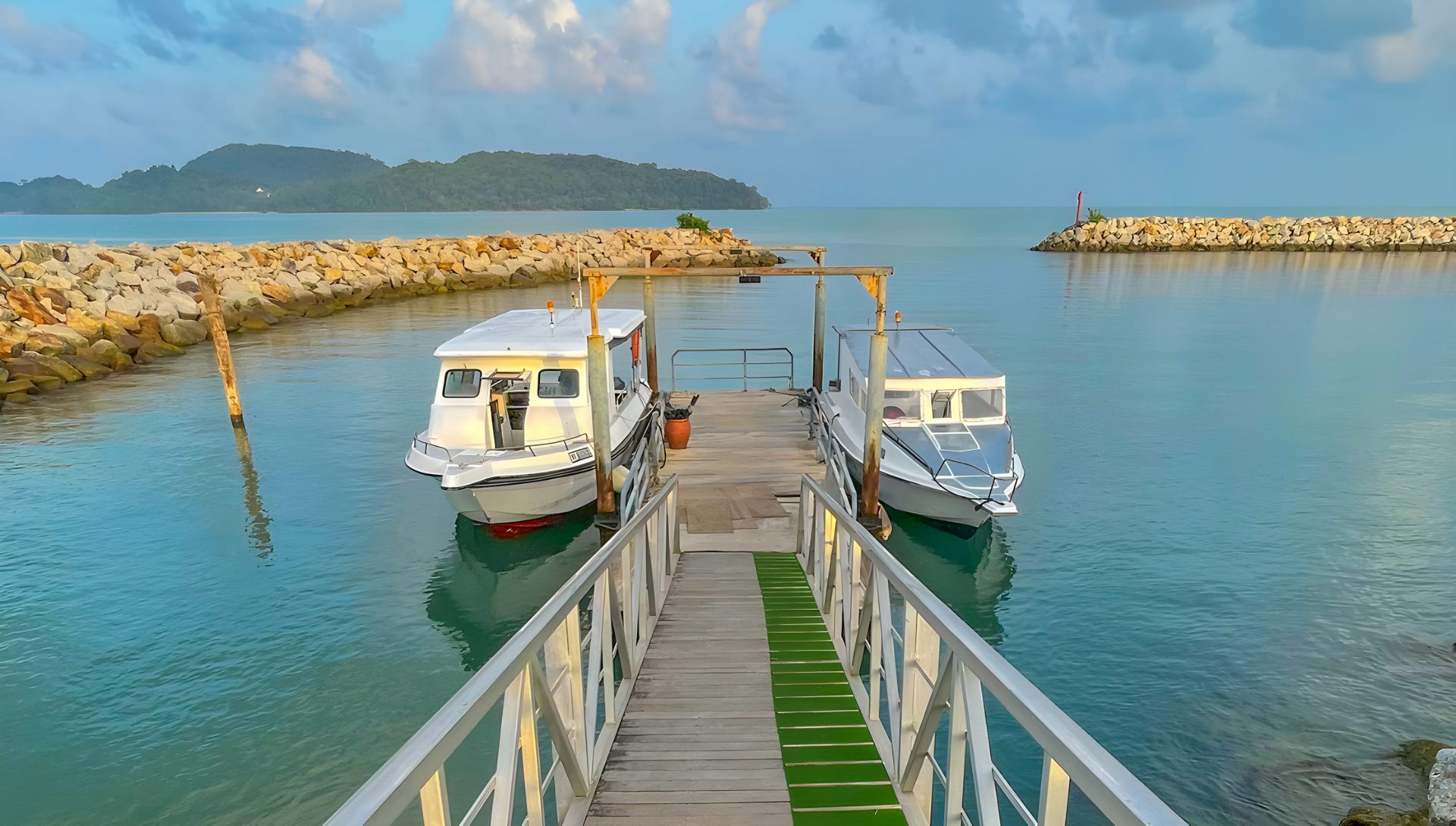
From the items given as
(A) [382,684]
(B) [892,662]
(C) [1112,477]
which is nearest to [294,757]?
(A) [382,684]

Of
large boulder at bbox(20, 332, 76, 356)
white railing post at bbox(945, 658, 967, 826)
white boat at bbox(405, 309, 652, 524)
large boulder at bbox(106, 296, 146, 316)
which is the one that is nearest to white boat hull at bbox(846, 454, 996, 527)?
white boat at bbox(405, 309, 652, 524)

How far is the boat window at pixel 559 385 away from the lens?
44.4 feet

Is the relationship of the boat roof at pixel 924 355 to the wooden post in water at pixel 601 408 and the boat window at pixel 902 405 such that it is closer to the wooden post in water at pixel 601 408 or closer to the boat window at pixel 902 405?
the boat window at pixel 902 405

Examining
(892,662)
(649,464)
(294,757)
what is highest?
(892,662)

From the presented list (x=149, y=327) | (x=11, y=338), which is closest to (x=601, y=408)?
(x=11, y=338)

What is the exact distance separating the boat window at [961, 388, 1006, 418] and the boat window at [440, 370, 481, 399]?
8762 millimetres

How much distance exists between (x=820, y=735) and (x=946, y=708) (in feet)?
2.89

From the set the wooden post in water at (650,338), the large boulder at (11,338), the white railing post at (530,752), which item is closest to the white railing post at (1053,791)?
the white railing post at (530,752)

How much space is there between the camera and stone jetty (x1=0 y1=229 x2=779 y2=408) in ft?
85.4

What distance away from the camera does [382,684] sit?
9.70m

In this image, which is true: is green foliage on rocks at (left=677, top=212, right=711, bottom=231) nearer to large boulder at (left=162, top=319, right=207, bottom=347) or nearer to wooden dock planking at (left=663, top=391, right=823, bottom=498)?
large boulder at (left=162, top=319, right=207, bottom=347)

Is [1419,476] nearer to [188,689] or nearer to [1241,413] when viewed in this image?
[1241,413]

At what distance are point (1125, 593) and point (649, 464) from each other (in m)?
7.83

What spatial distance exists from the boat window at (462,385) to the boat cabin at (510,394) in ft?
0.04
